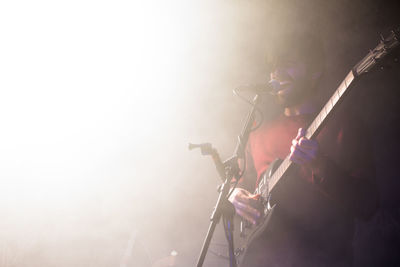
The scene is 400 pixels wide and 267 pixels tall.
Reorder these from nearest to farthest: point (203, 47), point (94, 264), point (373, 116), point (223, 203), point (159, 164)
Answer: point (223, 203)
point (373, 116)
point (94, 264)
point (203, 47)
point (159, 164)

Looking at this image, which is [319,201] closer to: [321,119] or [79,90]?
[321,119]

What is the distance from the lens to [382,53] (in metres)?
1.03

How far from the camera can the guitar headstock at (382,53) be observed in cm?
98

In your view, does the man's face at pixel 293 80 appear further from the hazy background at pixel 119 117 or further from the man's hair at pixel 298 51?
the hazy background at pixel 119 117

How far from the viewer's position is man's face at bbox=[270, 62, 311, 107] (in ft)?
7.22

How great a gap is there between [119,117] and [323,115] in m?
2.98

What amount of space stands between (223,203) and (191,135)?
232cm

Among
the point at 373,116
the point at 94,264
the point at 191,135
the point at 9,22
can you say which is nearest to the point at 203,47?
the point at 191,135

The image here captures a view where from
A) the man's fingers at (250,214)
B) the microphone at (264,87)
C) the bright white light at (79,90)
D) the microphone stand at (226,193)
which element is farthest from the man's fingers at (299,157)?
the bright white light at (79,90)

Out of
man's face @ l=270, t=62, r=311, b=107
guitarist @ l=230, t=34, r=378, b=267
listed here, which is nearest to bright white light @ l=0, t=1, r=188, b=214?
man's face @ l=270, t=62, r=311, b=107

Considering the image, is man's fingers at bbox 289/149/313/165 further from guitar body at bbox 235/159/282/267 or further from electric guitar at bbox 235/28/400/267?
guitar body at bbox 235/159/282/267

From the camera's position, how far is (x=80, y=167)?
141 inches

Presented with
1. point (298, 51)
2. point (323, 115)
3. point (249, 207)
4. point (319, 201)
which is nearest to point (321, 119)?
point (323, 115)

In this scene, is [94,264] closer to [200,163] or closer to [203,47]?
[200,163]
